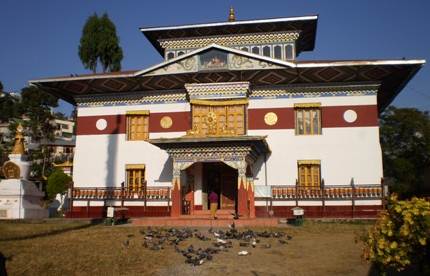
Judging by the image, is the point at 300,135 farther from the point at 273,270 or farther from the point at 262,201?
the point at 273,270

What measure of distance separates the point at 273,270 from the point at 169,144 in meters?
11.2

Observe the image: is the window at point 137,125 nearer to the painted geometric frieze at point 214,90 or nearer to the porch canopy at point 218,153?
the painted geometric frieze at point 214,90

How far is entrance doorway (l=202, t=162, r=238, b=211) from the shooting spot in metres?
23.6

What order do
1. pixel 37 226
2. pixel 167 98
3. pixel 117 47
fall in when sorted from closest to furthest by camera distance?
pixel 37 226 < pixel 167 98 < pixel 117 47

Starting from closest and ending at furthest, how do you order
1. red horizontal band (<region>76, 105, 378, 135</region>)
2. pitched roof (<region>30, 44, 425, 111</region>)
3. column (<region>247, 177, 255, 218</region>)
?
column (<region>247, 177, 255, 218</region>), pitched roof (<region>30, 44, 425, 111</region>), red horizontal band (<region>76, 105, 378, 135</region>)

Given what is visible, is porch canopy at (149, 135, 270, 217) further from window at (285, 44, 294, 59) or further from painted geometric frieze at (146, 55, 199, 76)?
window at (285, 44, 294, 59)

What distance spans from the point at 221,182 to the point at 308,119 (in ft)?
18.2

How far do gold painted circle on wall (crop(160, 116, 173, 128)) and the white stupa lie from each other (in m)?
7.14

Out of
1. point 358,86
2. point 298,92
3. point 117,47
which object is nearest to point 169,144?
point 298,92

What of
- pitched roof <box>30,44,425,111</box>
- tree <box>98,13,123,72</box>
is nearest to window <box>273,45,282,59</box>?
pitched roof <box>30,44,425,111</box>

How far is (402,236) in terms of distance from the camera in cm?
748

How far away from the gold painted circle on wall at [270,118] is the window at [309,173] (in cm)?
244

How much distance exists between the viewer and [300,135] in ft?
75.5

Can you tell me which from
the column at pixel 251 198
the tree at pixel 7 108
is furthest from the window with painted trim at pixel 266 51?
the tree at pixel 7 108
